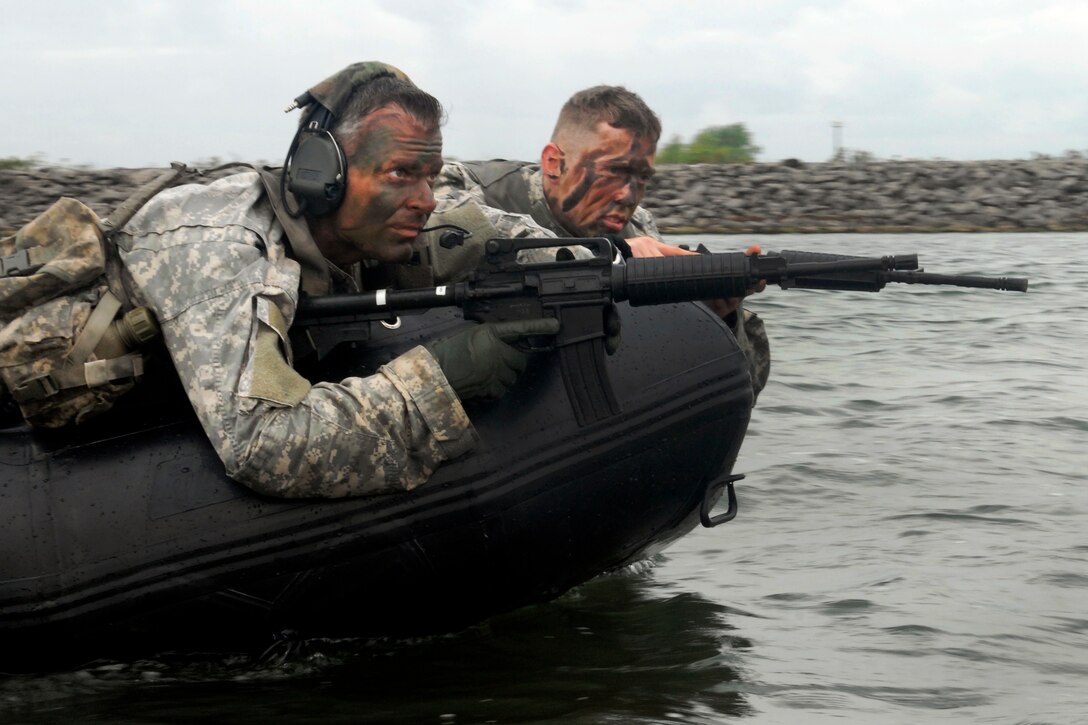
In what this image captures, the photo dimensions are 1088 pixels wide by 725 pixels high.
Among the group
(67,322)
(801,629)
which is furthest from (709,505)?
(67,322)

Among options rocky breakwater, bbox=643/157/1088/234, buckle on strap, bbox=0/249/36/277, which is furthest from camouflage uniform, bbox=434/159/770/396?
rocky breakwater, bbox=643/157/1088/234

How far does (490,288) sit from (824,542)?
223 centimetres

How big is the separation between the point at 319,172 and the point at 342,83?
0.28 m

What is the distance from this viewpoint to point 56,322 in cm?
382

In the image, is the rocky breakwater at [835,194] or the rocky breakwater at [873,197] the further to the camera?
the rocky breakwater at [873,197]

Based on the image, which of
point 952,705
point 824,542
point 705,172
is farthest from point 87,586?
point 705,172

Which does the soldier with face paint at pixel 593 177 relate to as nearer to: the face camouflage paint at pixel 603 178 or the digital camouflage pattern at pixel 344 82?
the face camouflage paint at pixel 603 178

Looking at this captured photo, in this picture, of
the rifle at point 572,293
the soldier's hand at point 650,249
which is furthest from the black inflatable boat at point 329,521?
the soldier's hand at point 650,249

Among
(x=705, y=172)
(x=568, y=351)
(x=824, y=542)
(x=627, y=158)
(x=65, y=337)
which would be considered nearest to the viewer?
(x=65, y=337)

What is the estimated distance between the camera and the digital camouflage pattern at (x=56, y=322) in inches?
150

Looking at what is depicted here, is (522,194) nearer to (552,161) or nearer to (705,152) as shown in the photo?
(552,161)

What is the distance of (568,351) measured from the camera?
4051mm

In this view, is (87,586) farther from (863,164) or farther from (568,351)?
(863,164)

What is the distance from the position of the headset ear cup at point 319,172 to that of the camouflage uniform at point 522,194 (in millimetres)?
1167
